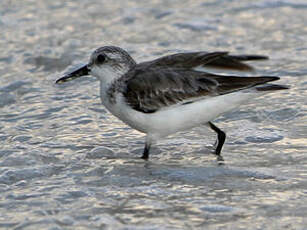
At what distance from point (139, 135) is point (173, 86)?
1033mm

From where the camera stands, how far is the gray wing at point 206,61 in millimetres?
5949

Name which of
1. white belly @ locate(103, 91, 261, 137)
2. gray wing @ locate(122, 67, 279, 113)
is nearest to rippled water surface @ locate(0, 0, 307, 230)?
white belly @ locate(103, 91, 261, 137)

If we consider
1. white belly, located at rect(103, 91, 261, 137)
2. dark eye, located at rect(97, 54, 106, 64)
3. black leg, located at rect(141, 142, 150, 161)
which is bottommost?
black leg, located at rect(141, 142, 150, 161)

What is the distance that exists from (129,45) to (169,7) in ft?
4.96

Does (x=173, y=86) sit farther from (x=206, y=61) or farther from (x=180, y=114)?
(x=206, y=61)

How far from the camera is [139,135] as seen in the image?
6.80 meters

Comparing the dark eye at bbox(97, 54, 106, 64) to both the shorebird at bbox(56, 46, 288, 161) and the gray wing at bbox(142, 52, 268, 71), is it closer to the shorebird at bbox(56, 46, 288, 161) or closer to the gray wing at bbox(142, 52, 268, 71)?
the shorebird at bbox(56, 46, 288, 161)

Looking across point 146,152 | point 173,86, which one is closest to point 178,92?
point 173,86

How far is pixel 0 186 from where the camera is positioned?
17.9 ft

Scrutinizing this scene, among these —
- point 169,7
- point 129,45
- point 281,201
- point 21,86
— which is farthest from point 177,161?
point 169,7

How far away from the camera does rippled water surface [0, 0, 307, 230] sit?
16.3 ft

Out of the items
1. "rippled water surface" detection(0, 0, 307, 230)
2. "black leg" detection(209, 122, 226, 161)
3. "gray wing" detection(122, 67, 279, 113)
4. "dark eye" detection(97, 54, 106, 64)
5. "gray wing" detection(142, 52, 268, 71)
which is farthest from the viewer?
"dark eye" detection(97, 54, 106, 64)

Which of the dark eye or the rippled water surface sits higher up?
the dark eye

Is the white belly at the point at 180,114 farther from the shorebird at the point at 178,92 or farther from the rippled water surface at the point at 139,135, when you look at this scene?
the rippled water surface at the point at 139,135
